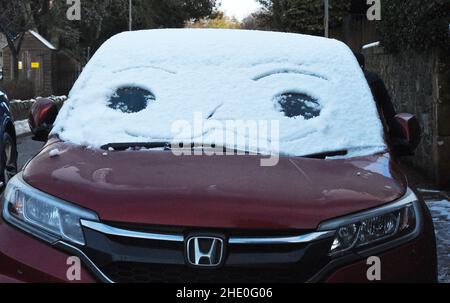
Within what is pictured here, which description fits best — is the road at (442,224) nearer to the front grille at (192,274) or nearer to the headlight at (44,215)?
the front grille at (192,274)

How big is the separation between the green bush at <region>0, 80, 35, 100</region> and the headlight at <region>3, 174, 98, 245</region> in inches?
769

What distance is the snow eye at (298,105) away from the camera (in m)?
3.33

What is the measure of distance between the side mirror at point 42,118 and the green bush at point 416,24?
5484 millimetres

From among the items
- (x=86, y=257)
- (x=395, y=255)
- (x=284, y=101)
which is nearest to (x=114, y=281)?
(x=86, y=257)

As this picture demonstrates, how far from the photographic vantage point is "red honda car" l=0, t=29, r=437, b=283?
2.30 metres

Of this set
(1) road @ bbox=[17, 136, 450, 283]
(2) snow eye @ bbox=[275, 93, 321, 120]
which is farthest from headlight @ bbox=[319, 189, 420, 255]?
(1) road @ bbox=[17, 136, 450, 283]

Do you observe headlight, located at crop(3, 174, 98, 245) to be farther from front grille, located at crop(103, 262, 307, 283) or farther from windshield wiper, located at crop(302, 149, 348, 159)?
windshield wiper, located at crop(302, 149, 348, 159)

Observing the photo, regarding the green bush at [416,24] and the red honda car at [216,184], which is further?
the green bush at [416,24]

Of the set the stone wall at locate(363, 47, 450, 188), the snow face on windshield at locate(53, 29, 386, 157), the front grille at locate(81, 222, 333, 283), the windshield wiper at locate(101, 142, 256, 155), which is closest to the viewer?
the front grille at locate(81, 222, 333, 283)

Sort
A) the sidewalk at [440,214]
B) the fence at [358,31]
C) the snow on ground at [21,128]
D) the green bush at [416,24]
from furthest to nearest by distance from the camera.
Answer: the fence at [358,31] < the snow on ground at [21,128] < the green bush at [416,24] < the sidewalk at [440,214]

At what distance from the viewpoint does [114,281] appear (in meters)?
2.30

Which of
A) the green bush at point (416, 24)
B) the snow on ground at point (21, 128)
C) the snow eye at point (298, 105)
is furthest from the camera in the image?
the snow on ground at point (21, 128)

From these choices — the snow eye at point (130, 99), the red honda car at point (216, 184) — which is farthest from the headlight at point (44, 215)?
the snow eye at point (130, 99)
